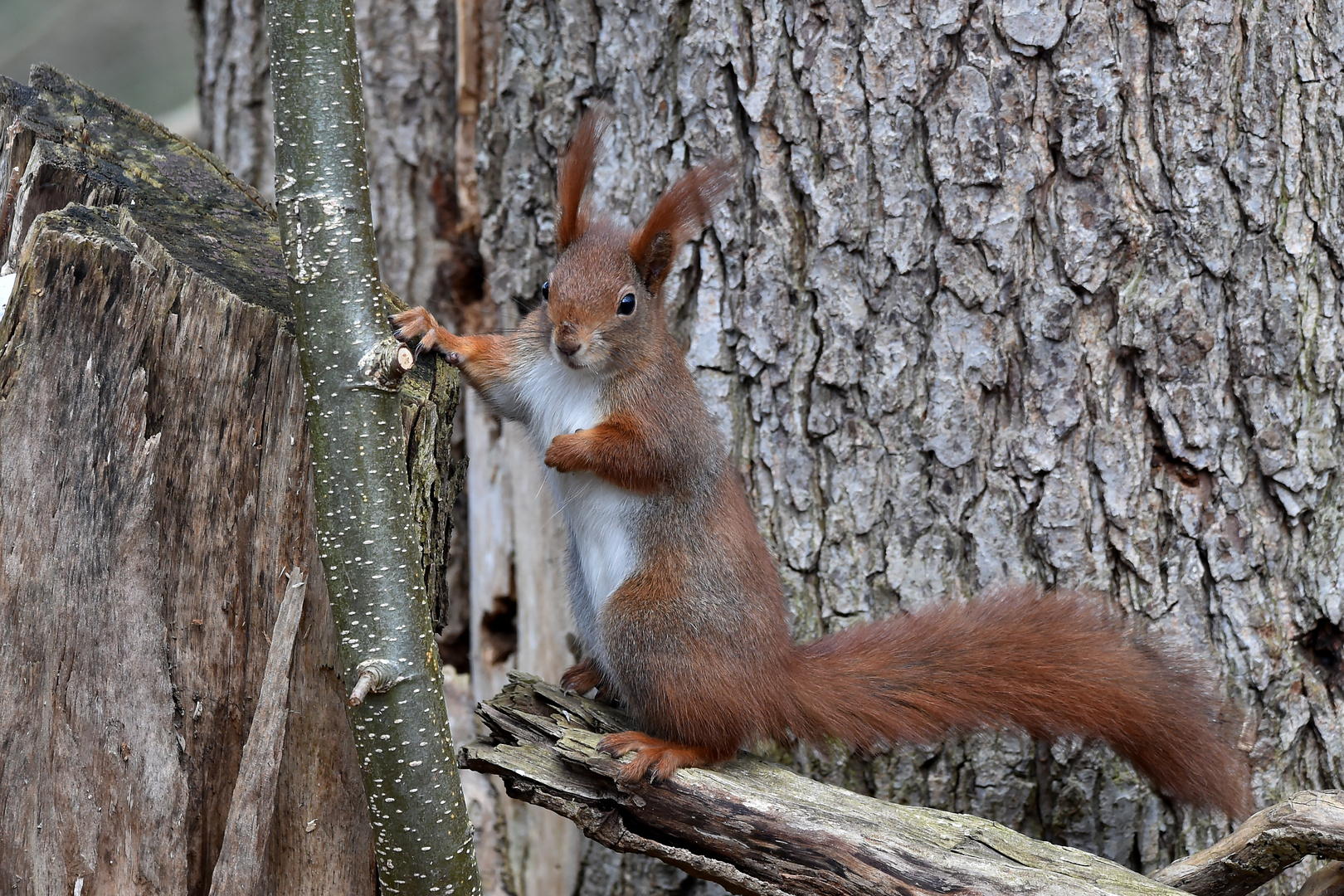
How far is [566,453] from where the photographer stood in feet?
5.83

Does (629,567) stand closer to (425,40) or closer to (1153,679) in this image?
(1153,679)

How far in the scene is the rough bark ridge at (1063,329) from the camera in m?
1.99

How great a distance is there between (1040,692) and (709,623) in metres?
0.57

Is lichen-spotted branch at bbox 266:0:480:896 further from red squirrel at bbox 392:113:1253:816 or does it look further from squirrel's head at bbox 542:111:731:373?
squirrel's head at bbox 542:111:731:373

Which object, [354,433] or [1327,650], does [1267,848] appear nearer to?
[1327,650]

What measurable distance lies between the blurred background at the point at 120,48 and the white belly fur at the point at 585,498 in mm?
5776

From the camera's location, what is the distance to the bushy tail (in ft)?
5.60

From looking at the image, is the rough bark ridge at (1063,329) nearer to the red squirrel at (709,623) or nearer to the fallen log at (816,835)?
the red squirrel at (709,623)

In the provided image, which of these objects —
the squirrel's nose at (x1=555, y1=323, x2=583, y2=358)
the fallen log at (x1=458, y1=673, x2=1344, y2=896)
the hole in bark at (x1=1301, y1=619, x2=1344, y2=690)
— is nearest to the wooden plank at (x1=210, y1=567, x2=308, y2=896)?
the fallen log at (x1=458, y1=673, x2=1344, y2=896)

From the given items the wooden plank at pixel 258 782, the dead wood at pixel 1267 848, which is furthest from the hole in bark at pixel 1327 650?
the wooden plank at pixel 258 782

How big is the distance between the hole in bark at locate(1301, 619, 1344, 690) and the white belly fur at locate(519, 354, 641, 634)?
136 cm

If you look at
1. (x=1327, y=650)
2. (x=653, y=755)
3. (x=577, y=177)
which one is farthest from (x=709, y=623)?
(x=1327, y=650)

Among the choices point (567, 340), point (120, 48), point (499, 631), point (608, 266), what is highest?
point (120, 48)

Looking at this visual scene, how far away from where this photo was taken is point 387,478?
1.38m
